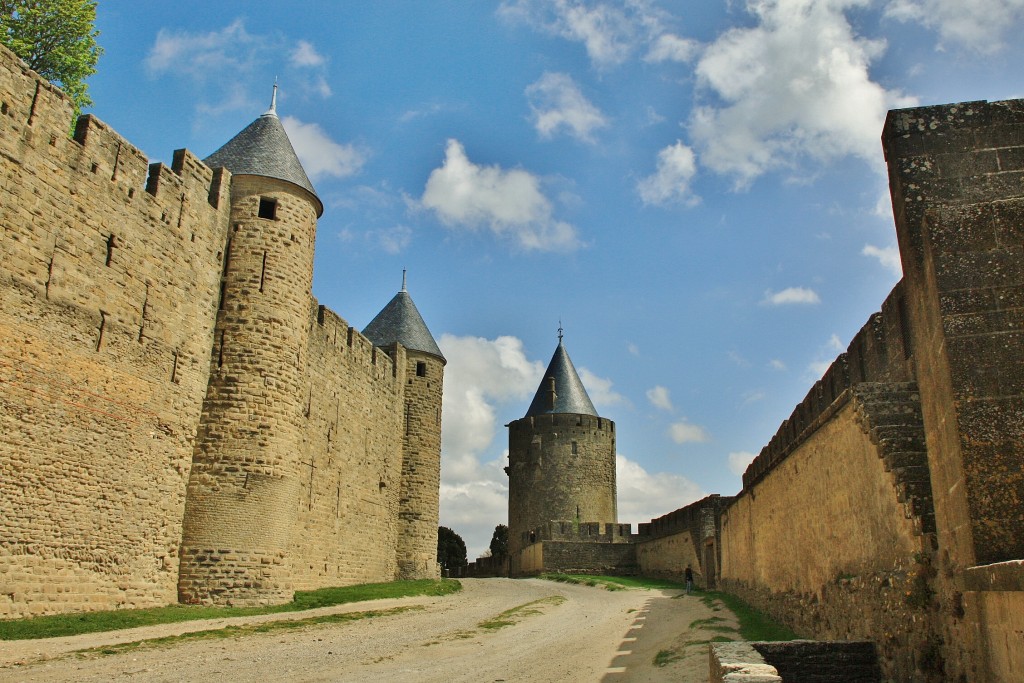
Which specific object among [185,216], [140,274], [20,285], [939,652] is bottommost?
[939,652]

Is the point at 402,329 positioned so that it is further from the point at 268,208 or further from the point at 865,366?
the point at 865,366

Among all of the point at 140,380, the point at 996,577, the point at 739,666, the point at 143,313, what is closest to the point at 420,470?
the point at 140,380

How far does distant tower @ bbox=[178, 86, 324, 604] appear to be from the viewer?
1389 cm

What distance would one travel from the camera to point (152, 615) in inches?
456

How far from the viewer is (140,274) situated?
43.3 ft

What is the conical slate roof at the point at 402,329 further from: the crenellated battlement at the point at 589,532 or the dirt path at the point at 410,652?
the dirt path at the point at 410,652

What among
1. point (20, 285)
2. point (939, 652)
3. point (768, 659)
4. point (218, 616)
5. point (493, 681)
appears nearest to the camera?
point (939, 652)

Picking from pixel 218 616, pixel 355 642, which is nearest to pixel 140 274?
pixel 218 616

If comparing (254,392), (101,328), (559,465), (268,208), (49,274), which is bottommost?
(254,392)

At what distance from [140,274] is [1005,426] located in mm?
12542

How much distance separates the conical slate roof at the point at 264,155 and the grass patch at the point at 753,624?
38.7 ft

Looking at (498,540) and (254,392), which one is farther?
(498,540)

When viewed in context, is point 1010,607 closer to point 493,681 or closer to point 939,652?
point 939,652

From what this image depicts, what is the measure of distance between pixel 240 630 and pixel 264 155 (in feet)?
32.8
